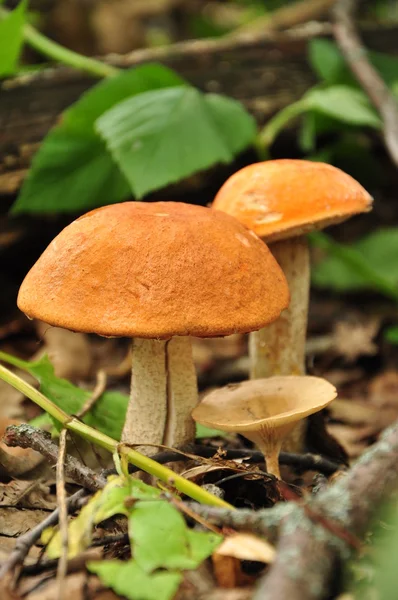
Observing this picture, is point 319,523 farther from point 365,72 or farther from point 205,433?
point 365,72

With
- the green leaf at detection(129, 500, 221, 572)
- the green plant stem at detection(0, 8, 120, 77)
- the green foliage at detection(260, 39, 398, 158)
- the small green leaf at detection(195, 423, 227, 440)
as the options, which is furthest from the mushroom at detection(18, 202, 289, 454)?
the green plant stem at detection(0, 8, 120, 77)

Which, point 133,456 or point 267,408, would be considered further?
point 267,408

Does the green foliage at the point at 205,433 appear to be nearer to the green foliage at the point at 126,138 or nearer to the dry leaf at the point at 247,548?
the dry leaf at the point at 247,548

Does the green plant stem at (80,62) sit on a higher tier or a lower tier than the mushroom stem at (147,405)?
higher

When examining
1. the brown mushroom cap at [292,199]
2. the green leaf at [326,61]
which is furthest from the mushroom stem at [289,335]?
the green leaf at [326,61]

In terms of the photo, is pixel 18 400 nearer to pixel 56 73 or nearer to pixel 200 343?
pixel 200 343

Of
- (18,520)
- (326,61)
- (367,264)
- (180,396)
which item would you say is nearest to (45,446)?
(18,520)
